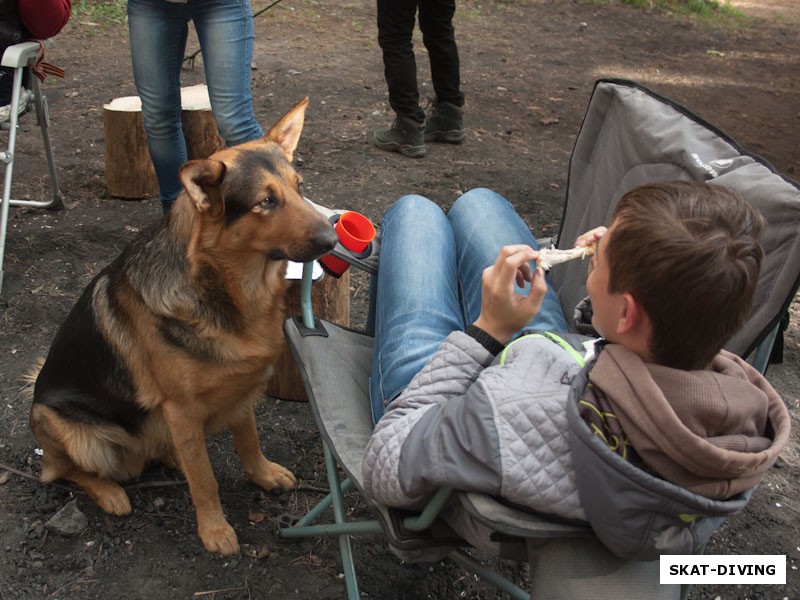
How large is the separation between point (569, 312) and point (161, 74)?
8.65 ft

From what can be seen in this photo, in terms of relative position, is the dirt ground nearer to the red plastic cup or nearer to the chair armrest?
the red plastic cup

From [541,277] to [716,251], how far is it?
0.45 metres

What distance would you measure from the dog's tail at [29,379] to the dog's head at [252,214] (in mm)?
1396

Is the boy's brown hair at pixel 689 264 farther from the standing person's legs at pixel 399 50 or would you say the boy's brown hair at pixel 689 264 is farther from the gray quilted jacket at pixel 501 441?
the standing person's legs at pixel 399 50

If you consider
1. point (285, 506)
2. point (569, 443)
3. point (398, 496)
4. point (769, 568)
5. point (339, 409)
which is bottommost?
point (285, 506)

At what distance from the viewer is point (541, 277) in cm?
166

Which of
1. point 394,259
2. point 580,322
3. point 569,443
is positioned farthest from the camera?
point 394,259

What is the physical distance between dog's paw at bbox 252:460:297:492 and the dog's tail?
1160mm

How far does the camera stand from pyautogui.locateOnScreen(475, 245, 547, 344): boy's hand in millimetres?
1614

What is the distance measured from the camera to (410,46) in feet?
18.8

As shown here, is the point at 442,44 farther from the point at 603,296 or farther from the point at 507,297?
the point at 603,296

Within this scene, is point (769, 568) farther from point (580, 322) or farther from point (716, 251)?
point (716, 251)

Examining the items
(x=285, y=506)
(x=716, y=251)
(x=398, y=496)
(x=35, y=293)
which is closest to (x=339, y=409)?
(x=398, y=496)

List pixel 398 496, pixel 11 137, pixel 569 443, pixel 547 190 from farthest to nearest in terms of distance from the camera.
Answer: pixel 547 190 → pixel 11 137 → pixel 398 496 → pixel 569 443
